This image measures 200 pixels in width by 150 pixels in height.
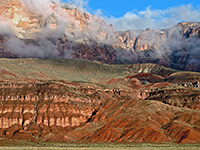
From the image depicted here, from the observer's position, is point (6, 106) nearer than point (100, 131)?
No

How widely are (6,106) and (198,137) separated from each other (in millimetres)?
84128

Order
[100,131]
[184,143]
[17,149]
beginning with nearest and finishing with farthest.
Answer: [17,149], [184,143], [100,131]

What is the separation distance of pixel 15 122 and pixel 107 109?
41.5 meters

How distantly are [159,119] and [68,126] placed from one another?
37.8 metres

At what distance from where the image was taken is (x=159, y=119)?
17262 centimetres

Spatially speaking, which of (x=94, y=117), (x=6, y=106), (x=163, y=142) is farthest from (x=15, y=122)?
(x=163, y=142)

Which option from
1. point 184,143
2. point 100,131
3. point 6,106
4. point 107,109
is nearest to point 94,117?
point 107,109

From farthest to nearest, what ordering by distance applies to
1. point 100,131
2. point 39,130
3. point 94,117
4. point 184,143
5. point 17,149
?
point 94,117 → point 39,130 → point 100,131 → point 184,143 → point 17,149

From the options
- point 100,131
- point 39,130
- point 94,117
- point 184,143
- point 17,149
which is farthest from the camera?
point 94,117

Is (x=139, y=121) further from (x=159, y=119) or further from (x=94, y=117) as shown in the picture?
(x=94, y=117)

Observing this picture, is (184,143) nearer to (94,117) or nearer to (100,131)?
(100,131)

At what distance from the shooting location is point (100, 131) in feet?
529

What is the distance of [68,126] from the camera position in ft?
590

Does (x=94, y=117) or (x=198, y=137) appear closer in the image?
(x=198, y=137)
